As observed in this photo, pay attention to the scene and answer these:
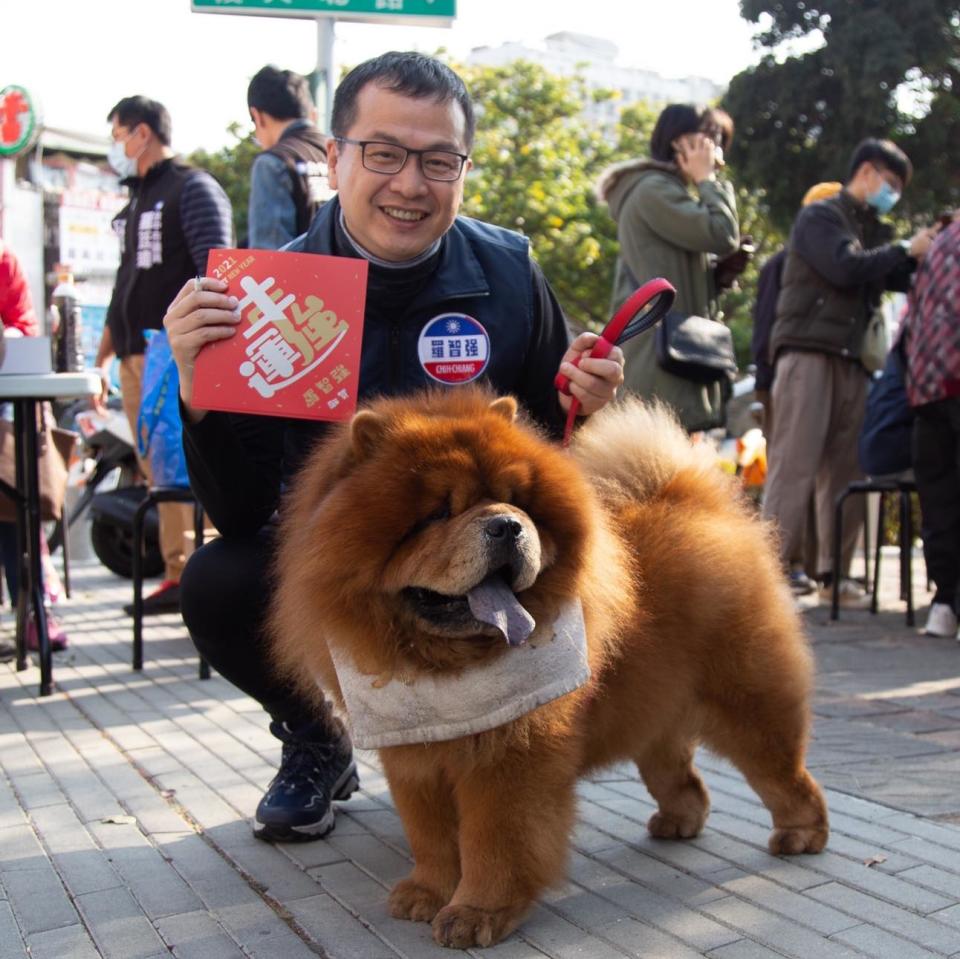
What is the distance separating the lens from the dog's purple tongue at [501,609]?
207 cm

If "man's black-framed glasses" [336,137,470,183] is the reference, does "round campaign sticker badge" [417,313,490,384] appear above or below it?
below

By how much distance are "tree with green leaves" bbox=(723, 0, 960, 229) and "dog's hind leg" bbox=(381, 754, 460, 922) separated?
18.9 meters

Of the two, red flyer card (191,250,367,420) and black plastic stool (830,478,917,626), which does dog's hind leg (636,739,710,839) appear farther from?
black plastic stool (830,478,917,626)

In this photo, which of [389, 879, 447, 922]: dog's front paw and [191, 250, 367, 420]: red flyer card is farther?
[191, 250, 367, 420]: red flyer card

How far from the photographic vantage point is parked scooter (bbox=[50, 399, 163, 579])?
25.3ft

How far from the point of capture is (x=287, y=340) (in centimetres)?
260

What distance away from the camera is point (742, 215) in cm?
2348

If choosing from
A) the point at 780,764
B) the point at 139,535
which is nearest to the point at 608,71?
the point at 139,535

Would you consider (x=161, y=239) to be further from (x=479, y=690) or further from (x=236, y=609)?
(x=479, y=690)

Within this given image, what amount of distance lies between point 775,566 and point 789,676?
0.94 ft

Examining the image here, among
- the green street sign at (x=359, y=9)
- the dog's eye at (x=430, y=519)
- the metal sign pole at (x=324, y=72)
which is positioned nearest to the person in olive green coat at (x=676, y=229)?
the green street sign at (x=359, y=9)

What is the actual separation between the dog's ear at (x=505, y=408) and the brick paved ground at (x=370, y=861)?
1.07 meters

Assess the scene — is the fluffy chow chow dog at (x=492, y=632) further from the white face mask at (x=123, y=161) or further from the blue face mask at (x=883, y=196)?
the blue face mask at (x=883, y=196)

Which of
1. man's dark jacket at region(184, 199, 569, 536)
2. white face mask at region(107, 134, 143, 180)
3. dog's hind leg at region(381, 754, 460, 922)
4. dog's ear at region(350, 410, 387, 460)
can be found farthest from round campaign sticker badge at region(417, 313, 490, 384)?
white face mask at region(107, 134, 143, 180)
